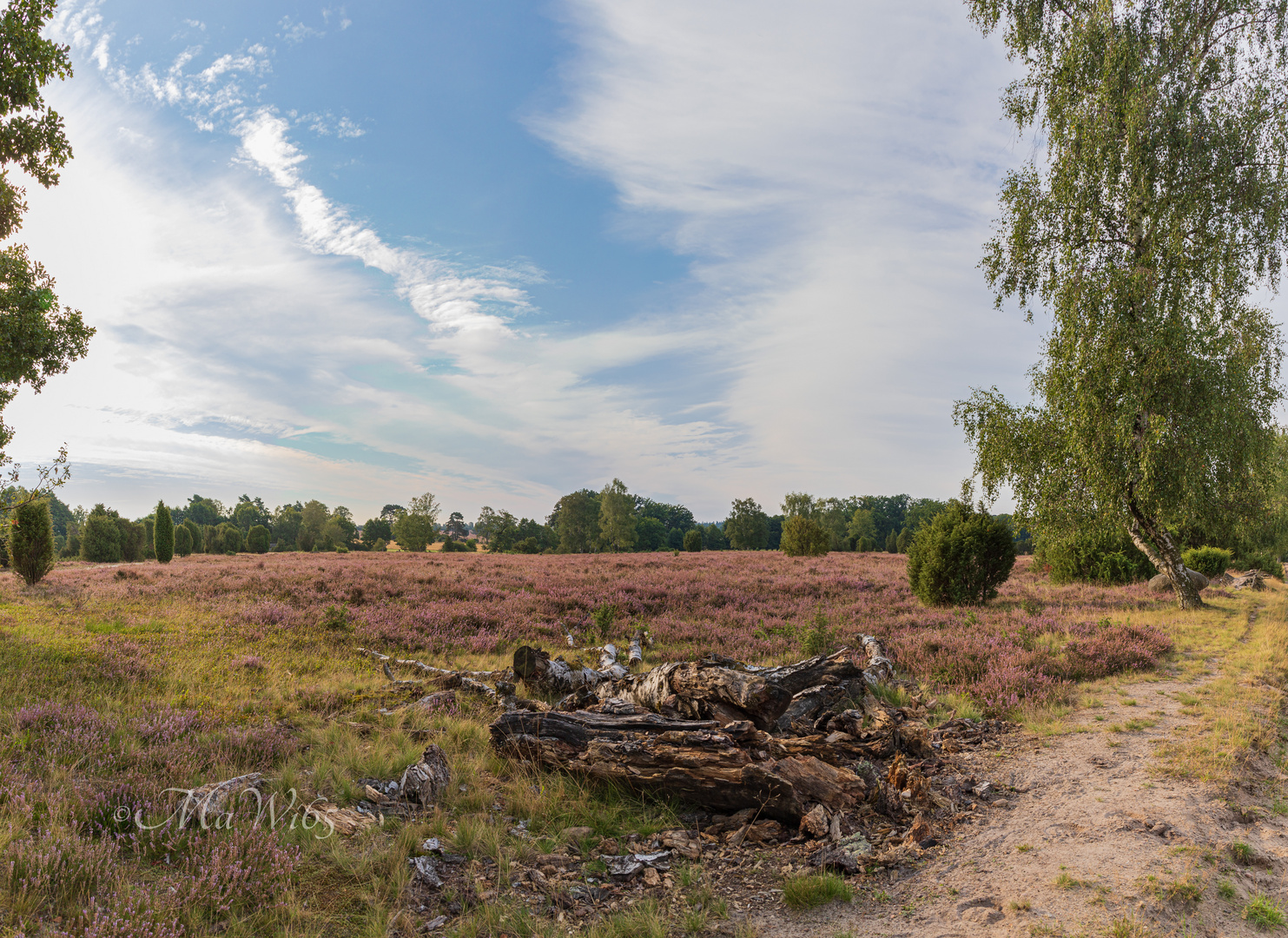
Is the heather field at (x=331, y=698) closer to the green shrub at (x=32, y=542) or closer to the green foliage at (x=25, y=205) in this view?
the green shrub at (x=32, y=542)

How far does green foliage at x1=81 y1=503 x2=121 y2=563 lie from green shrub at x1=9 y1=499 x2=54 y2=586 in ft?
96.5

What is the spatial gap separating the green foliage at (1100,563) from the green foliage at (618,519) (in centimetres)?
4978

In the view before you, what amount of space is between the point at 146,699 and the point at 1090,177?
2500 centimetres

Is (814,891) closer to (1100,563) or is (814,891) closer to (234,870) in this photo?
(234,870)

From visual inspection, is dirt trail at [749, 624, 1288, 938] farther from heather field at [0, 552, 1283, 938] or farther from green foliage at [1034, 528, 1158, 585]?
green foliage at [1034, 528, 1158, 585]

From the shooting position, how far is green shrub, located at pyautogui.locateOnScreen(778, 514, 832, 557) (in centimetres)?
4116

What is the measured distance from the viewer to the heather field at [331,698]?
396cm

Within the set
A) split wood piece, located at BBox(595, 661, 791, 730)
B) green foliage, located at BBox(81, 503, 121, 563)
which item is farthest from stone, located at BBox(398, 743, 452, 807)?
green foliage, located at BBox(81, 503, 121, 563)

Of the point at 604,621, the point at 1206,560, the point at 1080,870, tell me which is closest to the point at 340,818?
the point at 1080,870

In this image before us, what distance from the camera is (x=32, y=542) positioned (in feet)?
69.5

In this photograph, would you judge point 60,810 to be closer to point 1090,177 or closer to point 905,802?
point 905,802

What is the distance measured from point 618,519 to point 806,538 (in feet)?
108

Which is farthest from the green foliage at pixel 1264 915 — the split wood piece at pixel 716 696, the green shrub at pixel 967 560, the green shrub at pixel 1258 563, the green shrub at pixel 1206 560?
the green shrub at pixel 1258 563

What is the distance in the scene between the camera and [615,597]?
19094mm
